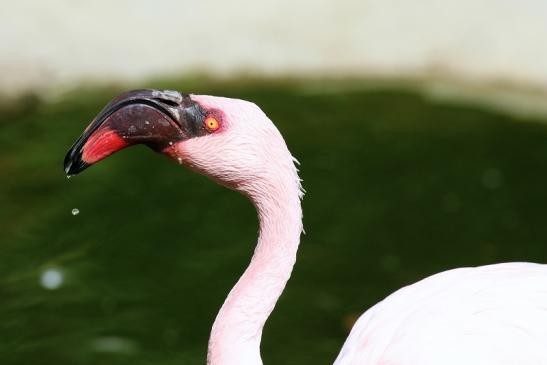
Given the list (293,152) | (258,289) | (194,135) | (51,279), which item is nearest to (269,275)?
(258,289)

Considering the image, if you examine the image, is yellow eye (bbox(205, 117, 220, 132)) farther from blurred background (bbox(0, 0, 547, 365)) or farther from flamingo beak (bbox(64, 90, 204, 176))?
blurred background (bbox(0, 0, 547, 365))

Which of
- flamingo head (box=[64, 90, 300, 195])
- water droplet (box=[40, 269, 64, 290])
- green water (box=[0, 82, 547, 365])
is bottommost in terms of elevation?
water droplet (box=[40, 269, 64, 290])

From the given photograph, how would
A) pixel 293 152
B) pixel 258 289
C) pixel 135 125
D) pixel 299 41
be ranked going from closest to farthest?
pixel 135 125
pixel 258 289
pixel 293 152
pixel 299 41

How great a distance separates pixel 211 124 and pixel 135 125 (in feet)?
0.63

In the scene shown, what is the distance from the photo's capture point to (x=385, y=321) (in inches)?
116

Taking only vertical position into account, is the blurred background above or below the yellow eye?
below

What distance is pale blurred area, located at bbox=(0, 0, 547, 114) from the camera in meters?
6.32

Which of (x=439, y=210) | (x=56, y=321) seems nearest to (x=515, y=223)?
(x=439, y=210)

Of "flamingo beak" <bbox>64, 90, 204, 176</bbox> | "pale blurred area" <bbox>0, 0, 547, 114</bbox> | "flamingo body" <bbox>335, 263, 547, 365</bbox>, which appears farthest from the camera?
"pale blurred area" <bbox>0, 0, 547, 114</bbox>

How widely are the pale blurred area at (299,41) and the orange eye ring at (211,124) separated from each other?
3677 mm

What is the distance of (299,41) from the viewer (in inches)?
260

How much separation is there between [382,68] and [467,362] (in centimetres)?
398

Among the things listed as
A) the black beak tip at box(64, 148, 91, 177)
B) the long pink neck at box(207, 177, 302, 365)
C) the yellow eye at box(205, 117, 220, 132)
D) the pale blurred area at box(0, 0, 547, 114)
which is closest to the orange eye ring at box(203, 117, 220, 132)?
the yellow eye at box(205, 117, 220, 132)

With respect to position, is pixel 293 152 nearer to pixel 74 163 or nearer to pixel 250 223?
pixel 250 223
